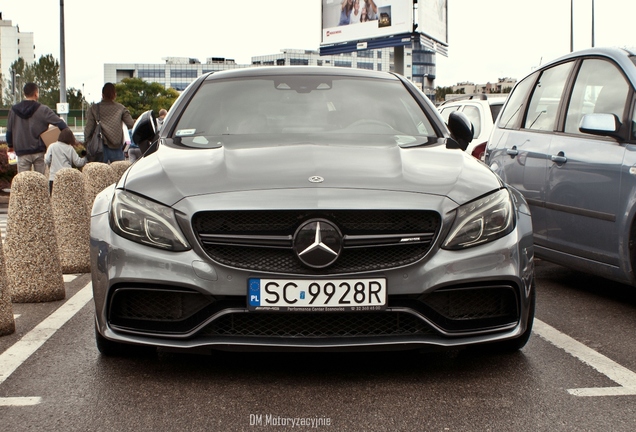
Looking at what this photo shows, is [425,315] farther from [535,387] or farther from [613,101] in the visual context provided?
[613,101]

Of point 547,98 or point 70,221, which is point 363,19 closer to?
point 70,221

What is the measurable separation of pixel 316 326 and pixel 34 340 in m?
1.83

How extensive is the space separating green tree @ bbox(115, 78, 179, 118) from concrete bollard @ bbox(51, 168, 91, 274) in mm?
115441

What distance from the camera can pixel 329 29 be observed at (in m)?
56.0

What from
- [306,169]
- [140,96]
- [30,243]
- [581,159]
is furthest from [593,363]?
[140,96]

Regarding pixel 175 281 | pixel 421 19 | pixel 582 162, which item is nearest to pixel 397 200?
pixel 175 281

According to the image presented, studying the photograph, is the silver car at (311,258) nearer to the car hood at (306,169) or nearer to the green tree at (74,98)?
the car hood at (306,169)

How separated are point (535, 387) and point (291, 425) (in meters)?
1.11

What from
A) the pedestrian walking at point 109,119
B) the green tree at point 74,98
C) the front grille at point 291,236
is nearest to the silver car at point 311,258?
the front grille at point 291,236

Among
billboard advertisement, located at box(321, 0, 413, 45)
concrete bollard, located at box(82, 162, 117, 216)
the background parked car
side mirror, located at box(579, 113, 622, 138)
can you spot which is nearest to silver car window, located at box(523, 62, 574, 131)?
side mirror, located at box(579, 113, 622, 138)

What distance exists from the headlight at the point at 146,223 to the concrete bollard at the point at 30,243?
2.32m

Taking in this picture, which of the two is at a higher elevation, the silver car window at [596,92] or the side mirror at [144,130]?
the silver car window at [596,92]

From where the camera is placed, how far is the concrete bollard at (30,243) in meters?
5.92

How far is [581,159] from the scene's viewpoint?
18.9 ft
